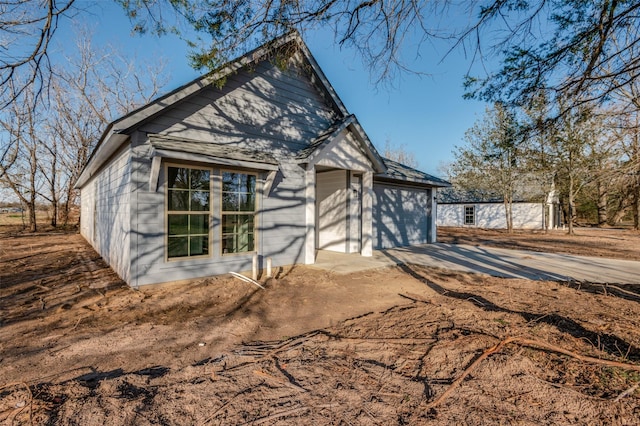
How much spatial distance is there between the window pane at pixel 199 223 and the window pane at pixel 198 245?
14cm

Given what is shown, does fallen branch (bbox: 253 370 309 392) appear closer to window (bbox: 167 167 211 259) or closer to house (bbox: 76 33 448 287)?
house (bbox: 76 33 448 287)

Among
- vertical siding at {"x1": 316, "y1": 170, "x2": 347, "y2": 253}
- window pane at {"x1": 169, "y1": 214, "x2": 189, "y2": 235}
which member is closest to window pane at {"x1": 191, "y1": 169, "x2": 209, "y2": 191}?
window pane at {"x1": 169, "y1": 214, "x2": 189, "y2": 235}

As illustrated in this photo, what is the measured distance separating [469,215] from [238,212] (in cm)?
2646

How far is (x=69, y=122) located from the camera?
21953 mm

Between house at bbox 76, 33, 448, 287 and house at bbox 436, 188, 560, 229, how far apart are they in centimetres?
2077

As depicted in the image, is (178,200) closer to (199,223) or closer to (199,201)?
(199,201)

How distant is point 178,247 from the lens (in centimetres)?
622

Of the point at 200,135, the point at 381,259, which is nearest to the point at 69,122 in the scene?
the point at 200,135

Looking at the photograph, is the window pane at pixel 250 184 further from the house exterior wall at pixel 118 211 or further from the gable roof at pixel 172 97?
the house exterior wall at pixel 118 211

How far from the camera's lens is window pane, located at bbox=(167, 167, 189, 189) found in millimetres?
6074

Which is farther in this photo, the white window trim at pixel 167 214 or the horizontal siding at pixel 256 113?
the horizontal siding at pixel 256 113

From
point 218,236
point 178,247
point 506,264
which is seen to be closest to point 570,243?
point 506,264

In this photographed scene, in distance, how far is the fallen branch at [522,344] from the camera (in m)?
2.44

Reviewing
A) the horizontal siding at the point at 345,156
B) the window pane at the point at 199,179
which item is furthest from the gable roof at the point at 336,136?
the window pane at the point at 199,179
